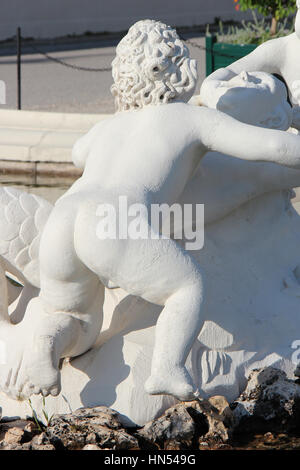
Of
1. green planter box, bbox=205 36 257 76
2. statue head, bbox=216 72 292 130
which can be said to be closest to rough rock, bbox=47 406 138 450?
statue head, bbox=216 72 292 130

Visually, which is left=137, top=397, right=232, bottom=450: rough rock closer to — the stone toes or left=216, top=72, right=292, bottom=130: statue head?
the stone toes

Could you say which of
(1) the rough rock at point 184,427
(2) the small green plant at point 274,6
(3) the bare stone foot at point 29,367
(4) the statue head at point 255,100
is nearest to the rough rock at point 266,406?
(1) the rough rock at point 184,427

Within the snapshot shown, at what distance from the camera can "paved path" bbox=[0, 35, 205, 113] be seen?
29.2 ft

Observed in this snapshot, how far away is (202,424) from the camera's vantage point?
296 centimetres

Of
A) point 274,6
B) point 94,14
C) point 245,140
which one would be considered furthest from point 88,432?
point 94,14

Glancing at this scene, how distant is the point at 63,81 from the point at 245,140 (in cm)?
757

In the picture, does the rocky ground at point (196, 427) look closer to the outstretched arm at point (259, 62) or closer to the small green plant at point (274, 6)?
the outstretched arm at point (259, 62)

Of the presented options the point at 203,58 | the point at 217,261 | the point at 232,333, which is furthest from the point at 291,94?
the point at 203,58

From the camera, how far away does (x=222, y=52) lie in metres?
9.03

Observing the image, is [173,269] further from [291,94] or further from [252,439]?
[291,94]

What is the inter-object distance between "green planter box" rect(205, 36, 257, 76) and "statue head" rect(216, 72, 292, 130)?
18.4ft

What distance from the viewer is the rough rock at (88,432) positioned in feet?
9.34

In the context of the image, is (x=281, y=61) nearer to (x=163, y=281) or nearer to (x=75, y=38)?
(x=163, y=281)
